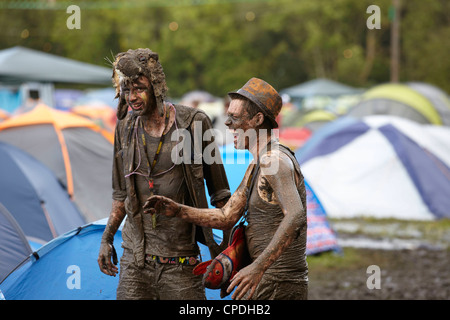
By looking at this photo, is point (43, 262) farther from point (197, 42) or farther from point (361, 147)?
point (197, 42)

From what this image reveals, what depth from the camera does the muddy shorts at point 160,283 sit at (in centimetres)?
298

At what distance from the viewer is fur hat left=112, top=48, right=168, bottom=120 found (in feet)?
9.71

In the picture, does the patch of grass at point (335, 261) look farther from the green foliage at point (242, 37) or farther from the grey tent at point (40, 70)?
the green foliage at point (242, 37)

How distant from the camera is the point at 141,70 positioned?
2.97 meters

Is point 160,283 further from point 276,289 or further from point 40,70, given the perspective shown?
point 40,70

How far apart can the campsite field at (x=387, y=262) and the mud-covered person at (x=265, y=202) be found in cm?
336

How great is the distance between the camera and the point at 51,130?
7.36m

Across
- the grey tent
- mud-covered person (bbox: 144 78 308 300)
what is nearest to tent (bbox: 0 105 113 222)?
mud-covered person (bbox: 144 78 308 300)

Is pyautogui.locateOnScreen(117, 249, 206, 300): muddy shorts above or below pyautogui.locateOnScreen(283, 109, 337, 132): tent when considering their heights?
below

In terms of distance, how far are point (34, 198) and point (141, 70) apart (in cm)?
371

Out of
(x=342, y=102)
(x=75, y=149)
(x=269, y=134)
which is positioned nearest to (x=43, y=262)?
(x=269, y=134)

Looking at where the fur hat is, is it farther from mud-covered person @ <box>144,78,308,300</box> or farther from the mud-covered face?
mud-covered person @ <box>144,78,308,300</box>

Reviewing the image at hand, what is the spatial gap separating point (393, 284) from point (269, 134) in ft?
13.7
